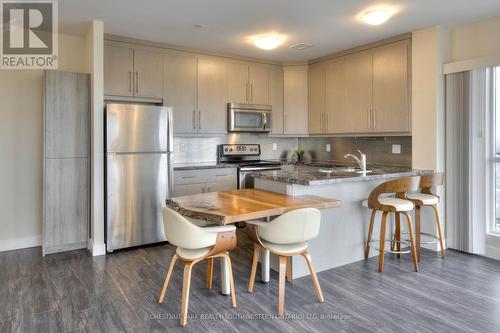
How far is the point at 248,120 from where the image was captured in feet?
17.7

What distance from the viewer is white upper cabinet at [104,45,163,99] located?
4.27 m

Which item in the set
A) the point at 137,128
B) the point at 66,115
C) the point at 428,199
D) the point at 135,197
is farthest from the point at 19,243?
the point at 428,199

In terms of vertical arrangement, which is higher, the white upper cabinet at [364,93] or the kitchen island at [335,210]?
the white upper cabinet at [364,93]

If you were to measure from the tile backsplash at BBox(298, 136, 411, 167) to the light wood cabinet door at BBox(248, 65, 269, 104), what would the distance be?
120cm

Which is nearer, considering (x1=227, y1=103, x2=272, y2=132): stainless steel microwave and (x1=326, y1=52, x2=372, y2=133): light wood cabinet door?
(x1=326, y1=52, x2=372, y2=133): light wood cabinet door

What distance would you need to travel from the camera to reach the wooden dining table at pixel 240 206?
2346 millimetres

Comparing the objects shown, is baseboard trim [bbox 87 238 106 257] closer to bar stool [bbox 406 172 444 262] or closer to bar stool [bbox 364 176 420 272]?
bar stool [bbox 364 176 420 272]

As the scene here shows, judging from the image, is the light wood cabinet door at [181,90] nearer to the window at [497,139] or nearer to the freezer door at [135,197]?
the freezer door at [135,197]

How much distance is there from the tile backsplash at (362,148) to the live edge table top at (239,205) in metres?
2.22

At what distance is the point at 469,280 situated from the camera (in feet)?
10.3

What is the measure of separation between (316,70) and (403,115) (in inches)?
68.2

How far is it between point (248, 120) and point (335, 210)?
2.41m

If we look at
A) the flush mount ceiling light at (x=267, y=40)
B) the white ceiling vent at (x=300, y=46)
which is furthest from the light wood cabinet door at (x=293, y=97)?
the flush mount ceiling light at (x=267, y=40)

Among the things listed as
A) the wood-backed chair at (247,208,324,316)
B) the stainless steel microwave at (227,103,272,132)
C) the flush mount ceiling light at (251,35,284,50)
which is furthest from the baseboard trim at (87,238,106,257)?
the flush mount ceiling light at (251,35,284,50)
